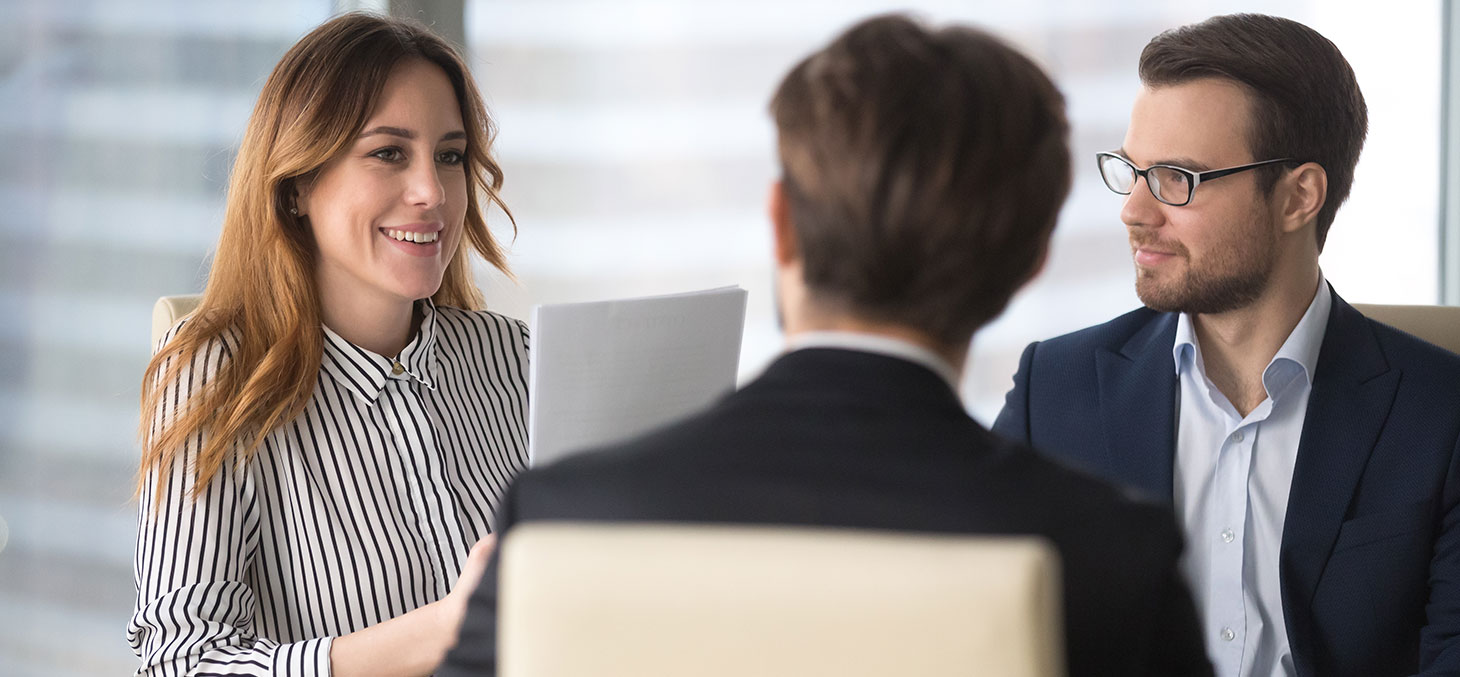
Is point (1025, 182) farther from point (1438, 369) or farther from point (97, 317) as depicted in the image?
point (97, 317)

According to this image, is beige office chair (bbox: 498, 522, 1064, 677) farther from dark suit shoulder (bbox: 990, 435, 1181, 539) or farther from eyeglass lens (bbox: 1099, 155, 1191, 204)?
eyeglass lens (bbox: 1099, 155, 1191, 204)

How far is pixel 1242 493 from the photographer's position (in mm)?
1575

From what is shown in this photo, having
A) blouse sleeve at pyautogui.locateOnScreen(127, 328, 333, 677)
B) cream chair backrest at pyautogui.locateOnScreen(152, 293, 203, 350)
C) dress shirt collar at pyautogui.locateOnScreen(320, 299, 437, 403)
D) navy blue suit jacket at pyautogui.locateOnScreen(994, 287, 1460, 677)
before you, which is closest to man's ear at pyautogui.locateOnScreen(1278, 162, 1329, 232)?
navy blue suit jacket at pyautogui.locateOnScreen(994, 287, 1460, 677)

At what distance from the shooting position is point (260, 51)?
8.87 ft

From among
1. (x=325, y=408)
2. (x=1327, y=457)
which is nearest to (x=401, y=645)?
(x=325, y=408)

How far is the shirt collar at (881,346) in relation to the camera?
839mm

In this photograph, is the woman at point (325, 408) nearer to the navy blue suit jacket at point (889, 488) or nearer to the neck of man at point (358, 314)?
the neck of man at point (358, 314)

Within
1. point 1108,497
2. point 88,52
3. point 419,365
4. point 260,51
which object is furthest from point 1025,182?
point 260,51

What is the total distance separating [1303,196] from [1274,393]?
0.27 meters

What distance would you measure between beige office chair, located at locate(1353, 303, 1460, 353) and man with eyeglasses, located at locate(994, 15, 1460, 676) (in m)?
0.22

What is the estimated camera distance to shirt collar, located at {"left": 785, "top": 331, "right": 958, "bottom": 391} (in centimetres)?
84

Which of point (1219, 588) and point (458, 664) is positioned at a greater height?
point (458, 664)

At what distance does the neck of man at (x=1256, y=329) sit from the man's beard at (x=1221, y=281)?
0.07ft

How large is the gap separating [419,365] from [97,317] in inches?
41.0
